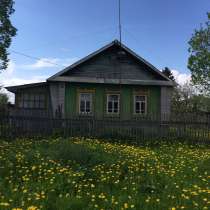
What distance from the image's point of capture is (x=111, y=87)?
2148cm

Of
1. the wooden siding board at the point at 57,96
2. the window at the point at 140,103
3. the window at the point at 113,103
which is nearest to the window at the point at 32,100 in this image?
the wooden siding board at the point at 57,96

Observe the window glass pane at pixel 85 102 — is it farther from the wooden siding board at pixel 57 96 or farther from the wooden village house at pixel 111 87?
the wooden siding board at pixel 57 96

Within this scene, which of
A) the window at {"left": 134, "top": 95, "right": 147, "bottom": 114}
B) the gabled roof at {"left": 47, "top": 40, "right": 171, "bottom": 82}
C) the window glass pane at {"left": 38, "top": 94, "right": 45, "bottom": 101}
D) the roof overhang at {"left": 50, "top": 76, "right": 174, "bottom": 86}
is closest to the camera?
the gabled roof at {"left": 47, "top": 40, "right": 171, "bottom": 82}

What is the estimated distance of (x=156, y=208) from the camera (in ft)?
17.9

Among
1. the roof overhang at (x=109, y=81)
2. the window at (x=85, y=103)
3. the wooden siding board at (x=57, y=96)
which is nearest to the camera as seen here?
the roof overhang at (x=109, y=81)

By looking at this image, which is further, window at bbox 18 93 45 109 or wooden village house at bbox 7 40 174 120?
window at bbox 18 93 45 109

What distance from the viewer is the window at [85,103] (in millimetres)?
21172

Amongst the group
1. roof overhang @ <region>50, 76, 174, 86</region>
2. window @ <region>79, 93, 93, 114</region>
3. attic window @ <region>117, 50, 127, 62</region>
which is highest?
attic window @ <region>117, 50, 127, 62</region>

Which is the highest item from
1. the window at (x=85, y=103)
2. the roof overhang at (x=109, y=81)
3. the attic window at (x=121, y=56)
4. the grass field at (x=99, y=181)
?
the attic window at (x=121, y=56)

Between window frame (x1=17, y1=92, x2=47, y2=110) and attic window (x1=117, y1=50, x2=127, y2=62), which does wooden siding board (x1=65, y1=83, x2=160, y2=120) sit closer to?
attic window (x1=117, y1=50, x2=127, y2=62)

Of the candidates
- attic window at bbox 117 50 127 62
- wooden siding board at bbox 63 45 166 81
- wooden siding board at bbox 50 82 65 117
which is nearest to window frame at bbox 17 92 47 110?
wooden siding board at bbox 50 82 65 117

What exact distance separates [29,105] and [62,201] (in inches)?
694

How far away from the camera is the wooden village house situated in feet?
67.7

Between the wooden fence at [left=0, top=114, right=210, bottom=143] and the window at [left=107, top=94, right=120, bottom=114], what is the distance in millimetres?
5763
